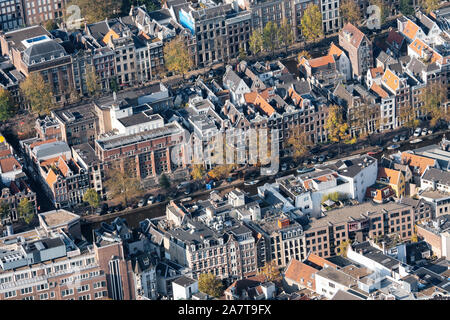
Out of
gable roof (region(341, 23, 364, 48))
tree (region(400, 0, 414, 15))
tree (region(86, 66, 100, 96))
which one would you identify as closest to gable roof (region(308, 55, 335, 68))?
gable roof (region(341, 23, 364, 48))

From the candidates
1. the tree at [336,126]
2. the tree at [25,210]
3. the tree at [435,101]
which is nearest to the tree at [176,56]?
the tree at [336,126]

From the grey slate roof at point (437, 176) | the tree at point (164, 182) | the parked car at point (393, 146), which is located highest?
the grey slate roof at point (437, 176)

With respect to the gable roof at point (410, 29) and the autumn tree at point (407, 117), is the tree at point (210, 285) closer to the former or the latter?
the autumn tree at point (407, 117)

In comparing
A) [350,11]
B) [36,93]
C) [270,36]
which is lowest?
[36,93]

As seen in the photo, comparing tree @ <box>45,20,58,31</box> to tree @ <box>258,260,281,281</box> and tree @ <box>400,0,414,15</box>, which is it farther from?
tree @ <box>258,260,281,281</box>

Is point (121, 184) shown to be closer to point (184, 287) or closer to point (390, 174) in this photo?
point (184, 287)

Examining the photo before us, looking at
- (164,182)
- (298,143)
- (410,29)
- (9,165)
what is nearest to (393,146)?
(298,143)
